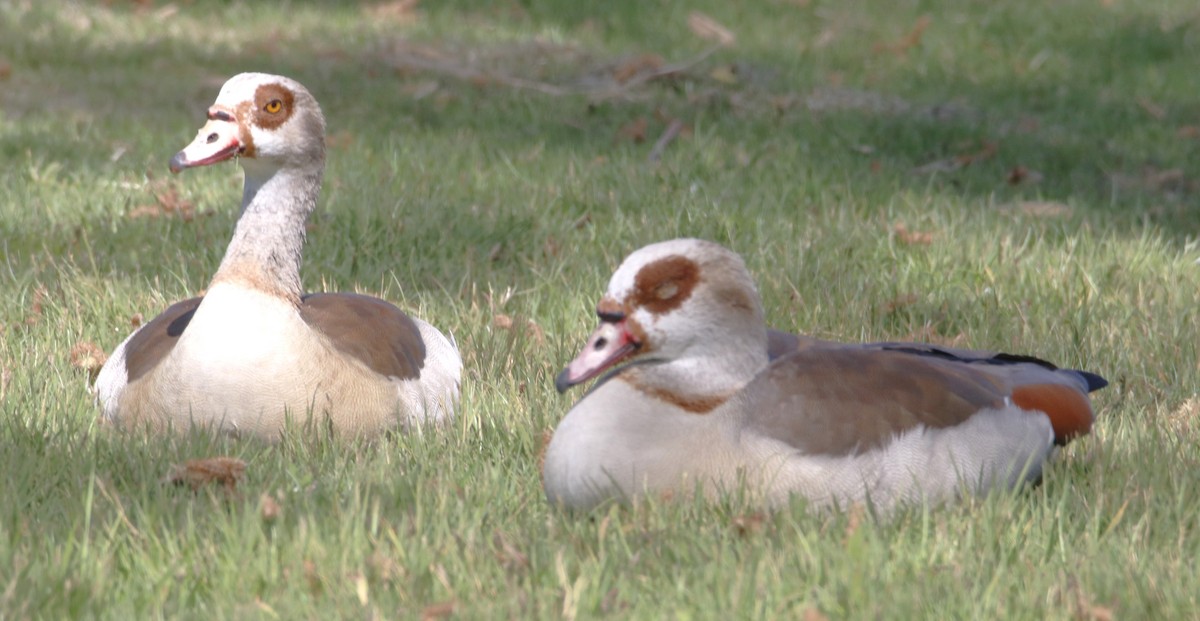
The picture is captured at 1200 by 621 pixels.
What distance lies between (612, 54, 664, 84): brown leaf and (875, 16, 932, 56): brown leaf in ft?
8.17

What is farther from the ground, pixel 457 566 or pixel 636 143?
pixel 457 566

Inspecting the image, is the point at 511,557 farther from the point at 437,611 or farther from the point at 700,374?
the point at 700,374

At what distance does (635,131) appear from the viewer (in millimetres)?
9531

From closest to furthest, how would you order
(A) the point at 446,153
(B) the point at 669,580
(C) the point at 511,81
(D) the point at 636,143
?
(B) the point at 669,580 < (A) the point at 446,153 < (D) the point at 636,143 < (C) the point at 511,81

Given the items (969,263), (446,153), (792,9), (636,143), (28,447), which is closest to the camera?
(28,447)

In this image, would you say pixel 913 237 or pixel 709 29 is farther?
pixel 709 29

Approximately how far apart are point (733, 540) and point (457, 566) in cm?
72

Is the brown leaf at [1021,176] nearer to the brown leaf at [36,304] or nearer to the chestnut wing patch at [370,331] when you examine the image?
the chestnut wing patch at [370,331]

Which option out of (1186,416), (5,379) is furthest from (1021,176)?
(5,379)

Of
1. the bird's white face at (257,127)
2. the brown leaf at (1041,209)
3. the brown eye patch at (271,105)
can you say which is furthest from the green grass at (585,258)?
the brown eye patch at (271,105)

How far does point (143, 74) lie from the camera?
1152 centimetres

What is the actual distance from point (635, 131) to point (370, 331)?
15.1 feet

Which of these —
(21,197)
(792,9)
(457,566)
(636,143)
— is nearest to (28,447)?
(457,566)

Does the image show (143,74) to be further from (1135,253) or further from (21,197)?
(1135,253)
